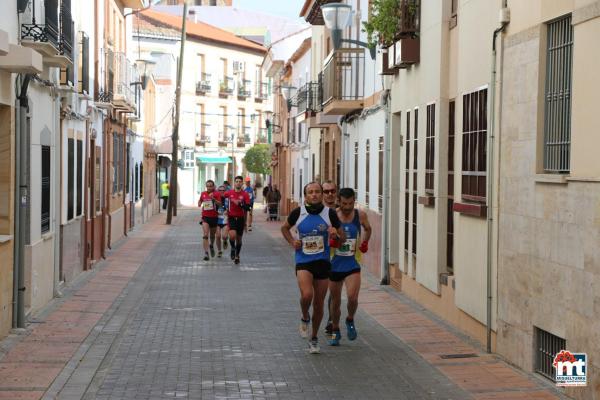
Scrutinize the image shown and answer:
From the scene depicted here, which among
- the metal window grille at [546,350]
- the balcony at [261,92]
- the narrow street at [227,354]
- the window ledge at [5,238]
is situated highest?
the balcony at [261,92]

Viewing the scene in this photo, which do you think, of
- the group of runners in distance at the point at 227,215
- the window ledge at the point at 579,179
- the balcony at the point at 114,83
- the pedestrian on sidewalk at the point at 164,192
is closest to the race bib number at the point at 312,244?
the window ledge at the point at 579,179

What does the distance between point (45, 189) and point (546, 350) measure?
824 centimetres

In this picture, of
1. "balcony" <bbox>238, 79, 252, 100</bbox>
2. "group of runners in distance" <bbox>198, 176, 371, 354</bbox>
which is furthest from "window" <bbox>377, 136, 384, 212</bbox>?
"balcony" <bbox>238, 79, 252, 100</bbox>

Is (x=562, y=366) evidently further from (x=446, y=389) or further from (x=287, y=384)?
(x=287, y=384)

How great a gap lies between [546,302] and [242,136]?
6772 centimetres

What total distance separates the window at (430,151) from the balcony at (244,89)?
60.5 meters

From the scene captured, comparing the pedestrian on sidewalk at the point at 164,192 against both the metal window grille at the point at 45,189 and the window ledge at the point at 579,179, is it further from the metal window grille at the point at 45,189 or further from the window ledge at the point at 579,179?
the window ledge at the point at 579,179

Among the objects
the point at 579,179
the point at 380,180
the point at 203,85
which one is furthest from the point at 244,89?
the point at 579,179

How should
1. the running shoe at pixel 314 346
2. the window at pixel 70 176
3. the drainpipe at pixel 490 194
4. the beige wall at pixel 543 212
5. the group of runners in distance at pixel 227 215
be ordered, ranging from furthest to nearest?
the group of runners in distance at pixel 227 215 < the window at pixel 70 176 < the drainpipe at pixel 490 194 < the running shoe at pixel 314 346 < the beige wall at pixel 543 212

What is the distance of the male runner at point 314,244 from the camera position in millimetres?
11359

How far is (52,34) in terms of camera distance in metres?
14.4

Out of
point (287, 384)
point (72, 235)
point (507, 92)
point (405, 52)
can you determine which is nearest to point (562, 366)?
point (287, 384)

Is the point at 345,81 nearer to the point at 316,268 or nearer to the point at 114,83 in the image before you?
the point at 114,83

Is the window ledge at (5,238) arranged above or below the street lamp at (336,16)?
below
